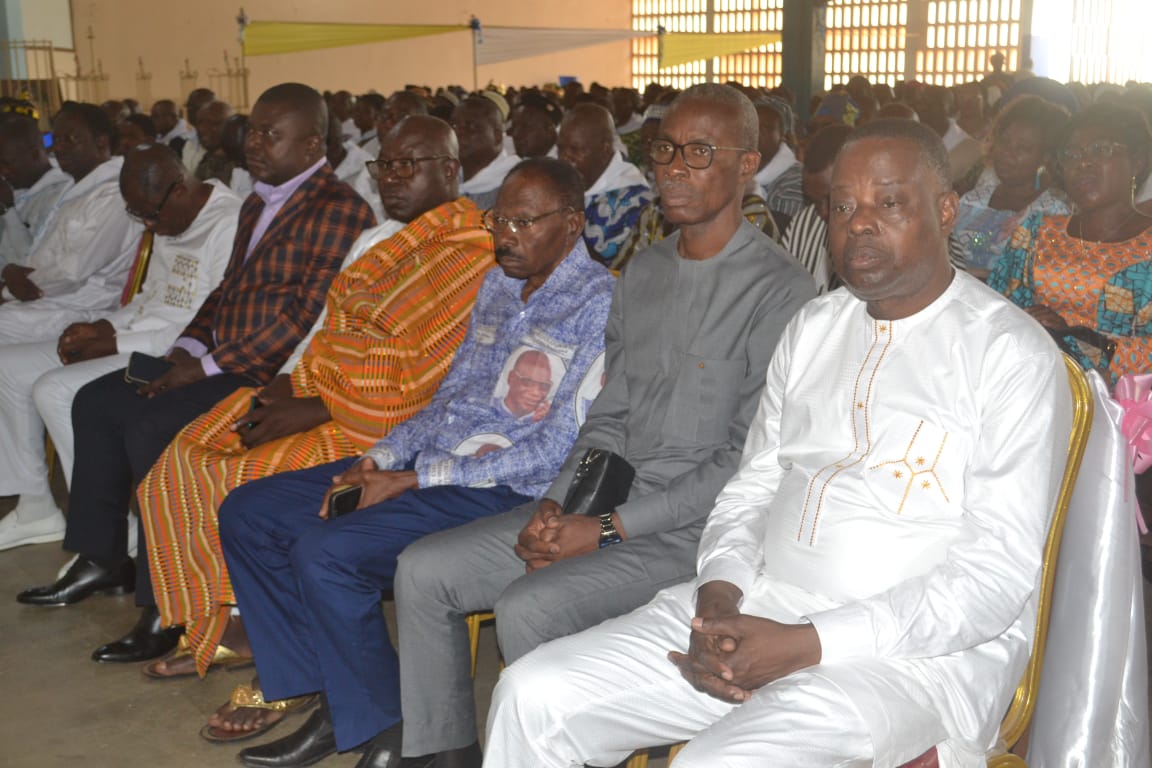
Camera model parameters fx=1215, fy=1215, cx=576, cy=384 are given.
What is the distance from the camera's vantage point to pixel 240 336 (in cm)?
378

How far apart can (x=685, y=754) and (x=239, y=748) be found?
160 cm

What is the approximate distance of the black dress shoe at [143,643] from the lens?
3.49m

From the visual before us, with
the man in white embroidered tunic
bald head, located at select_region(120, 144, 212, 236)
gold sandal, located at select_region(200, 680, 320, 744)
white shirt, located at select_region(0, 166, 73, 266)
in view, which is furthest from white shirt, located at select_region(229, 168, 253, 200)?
the man in white embroidered tunic

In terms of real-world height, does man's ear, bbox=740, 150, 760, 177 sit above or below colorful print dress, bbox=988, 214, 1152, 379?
above

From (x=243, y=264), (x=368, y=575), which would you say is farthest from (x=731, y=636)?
(x=243, y=264)

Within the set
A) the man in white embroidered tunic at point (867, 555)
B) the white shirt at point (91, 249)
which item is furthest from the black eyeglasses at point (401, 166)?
the white shirt at point (91, 249)

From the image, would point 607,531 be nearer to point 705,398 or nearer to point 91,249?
point 705,398

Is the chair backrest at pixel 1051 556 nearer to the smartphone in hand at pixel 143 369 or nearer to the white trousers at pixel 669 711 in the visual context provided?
the white trousers at pixel 669 711

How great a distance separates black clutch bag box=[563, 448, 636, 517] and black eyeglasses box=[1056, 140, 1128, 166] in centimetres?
163

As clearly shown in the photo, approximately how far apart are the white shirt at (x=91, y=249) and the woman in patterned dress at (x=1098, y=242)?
3.38m

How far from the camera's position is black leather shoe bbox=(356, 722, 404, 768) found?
2.72m

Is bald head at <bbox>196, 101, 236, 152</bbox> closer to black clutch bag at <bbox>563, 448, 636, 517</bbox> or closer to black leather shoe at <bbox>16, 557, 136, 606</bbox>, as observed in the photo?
black leather shoe at <bbox>16, 557, 136, 606</bbox>

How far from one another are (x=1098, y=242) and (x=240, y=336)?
2506 millimetres

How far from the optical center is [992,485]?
184 centimetres
